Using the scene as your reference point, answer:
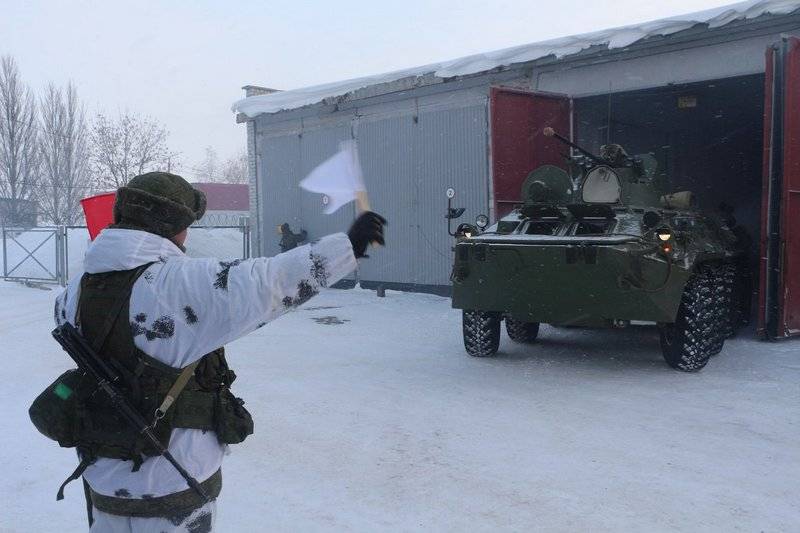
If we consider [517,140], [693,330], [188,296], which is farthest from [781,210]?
[188,296]

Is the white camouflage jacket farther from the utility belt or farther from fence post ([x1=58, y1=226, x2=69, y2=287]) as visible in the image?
fence post ([x1=58, y1=226, x2=69, y2=287])

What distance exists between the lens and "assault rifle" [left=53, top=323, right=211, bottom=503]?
200cm

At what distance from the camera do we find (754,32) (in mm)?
9109

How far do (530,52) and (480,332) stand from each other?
5.18 m

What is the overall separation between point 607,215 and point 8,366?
5.90 metres

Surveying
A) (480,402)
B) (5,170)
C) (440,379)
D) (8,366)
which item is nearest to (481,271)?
(440,379)

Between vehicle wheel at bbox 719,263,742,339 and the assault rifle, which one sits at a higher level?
the assault rifle

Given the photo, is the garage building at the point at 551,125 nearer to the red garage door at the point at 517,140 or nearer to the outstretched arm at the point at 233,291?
the red garage door at the point at 517,140

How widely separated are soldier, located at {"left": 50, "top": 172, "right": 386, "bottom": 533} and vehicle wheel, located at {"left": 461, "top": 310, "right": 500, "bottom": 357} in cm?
543

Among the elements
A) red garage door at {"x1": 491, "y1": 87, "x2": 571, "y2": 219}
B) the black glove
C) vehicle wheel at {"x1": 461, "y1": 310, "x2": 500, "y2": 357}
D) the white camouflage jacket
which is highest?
red garage door at {"x1": 491, "y1": 87, "x2": 571, "y2": 219}

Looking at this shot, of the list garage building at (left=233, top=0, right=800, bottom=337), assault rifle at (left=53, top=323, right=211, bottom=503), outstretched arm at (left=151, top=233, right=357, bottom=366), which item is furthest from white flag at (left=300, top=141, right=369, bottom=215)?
garage building at (left=233, top=0, right=800, bottom=337)

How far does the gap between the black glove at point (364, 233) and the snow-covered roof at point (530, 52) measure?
7899 mm

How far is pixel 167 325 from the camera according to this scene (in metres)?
1.96

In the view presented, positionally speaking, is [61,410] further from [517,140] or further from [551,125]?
[551,125]
